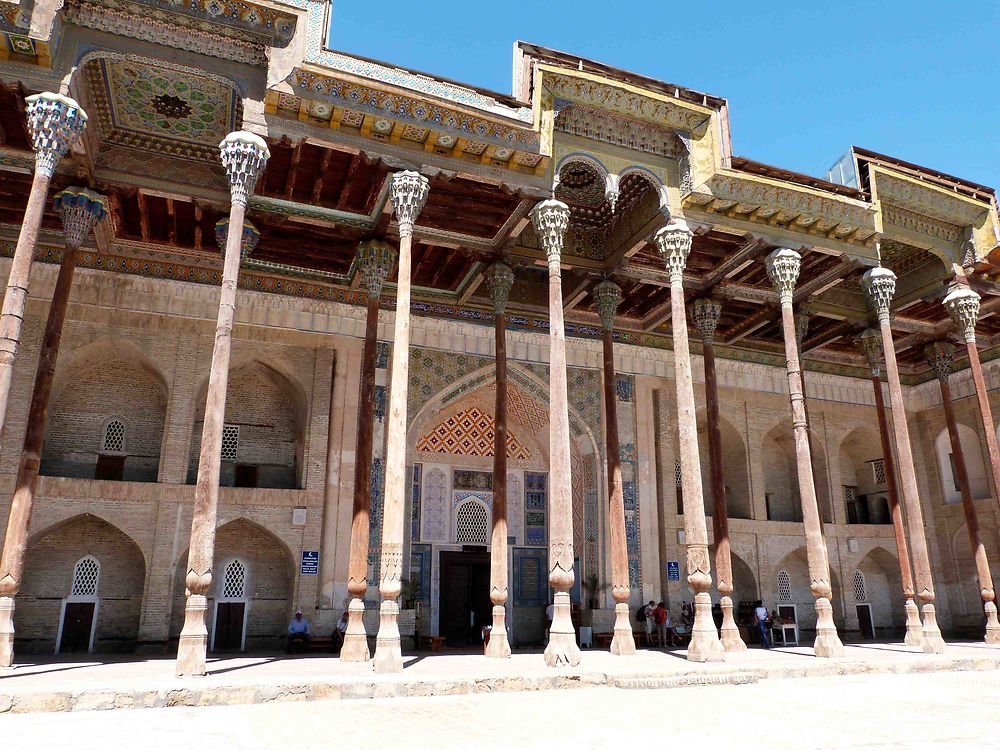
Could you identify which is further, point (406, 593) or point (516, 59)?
point (406, 593)

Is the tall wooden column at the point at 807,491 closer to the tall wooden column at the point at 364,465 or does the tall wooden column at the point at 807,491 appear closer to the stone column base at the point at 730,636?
the stone column base at the point at 730,636

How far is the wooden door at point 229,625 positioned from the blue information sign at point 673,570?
8.40 m

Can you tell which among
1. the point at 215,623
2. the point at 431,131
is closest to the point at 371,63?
the point at 431,131

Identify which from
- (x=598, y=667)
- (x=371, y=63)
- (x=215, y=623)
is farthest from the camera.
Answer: (x=215, y=623)

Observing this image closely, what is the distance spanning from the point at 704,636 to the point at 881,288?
277 inches

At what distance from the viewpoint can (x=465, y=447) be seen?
1628 centimetres

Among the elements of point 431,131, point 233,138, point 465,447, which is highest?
point 431,131

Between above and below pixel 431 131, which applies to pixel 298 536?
below

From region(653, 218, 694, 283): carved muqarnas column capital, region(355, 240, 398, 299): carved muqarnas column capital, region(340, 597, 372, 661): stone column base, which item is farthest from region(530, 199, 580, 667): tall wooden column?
region(355, 240, 398, 299): carved muqarnas column capital

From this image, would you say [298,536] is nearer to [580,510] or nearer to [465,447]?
[465,447]

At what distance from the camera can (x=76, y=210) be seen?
11.2m

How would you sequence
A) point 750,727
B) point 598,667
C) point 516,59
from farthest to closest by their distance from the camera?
1. point 516,59
2. point 598,667
3. point 750,727

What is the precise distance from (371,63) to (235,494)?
25.6 ft

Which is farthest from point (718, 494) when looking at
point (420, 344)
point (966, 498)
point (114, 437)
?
point (114, 437)
